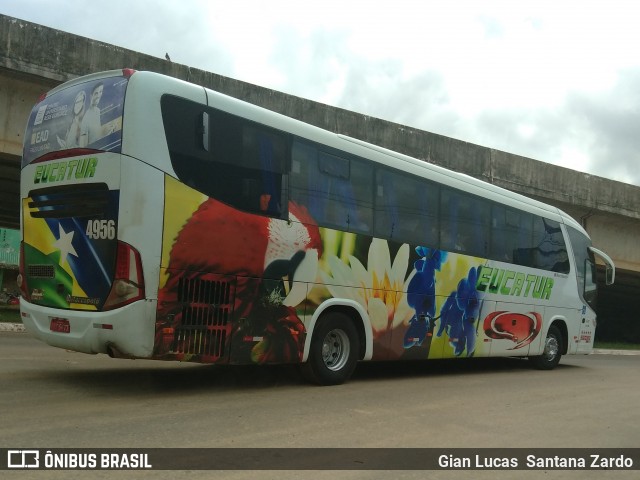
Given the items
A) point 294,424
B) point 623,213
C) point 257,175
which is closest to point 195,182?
point 257,175

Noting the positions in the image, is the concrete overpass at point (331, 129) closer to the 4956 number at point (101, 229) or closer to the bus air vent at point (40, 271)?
the bus air vent at point (40, 271)

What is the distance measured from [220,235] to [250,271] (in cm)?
62

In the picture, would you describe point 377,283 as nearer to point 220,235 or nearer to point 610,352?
point 220,235

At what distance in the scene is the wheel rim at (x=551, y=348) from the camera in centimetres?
1359

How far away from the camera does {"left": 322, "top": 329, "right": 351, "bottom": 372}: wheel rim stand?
29.0 feet

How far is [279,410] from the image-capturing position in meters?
6.89

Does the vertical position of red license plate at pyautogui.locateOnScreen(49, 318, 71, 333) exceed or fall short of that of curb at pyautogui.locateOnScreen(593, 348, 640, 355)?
it exceeds it

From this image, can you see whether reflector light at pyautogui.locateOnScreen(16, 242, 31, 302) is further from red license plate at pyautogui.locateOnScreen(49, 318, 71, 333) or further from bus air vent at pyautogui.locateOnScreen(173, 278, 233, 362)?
bus air vent at pyautogui.locateOnScreen(173, 278, 233, 362)

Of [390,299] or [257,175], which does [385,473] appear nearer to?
[257,175]

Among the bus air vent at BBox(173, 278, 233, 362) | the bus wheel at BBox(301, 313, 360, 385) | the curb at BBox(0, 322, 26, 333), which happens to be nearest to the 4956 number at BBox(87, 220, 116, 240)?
the bus air vent at BBox(173, 278, 233, 362)

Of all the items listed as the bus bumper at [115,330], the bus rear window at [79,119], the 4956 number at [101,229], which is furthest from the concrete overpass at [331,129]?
the bus bumper at [115,330]

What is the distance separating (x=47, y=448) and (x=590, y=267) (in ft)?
43.0

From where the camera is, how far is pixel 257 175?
Result: 25.6 feet

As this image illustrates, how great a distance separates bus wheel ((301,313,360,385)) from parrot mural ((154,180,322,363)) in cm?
38
